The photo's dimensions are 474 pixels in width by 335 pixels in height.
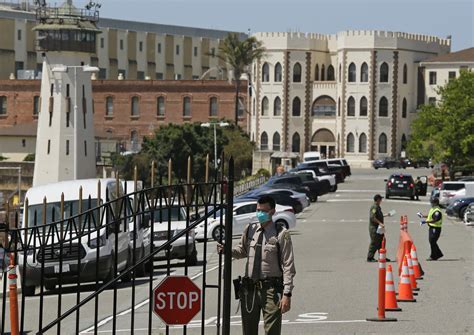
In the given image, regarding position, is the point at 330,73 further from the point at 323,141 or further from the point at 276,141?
the point at 276,141

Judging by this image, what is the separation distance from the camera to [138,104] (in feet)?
444

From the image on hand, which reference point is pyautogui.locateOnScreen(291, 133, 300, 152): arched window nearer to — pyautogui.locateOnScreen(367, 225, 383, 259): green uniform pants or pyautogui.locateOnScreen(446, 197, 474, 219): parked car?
pyautogui.locateOnScreen(446, 197, 474, 219): parked car

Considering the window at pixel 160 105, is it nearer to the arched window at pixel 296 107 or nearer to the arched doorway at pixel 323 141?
the arched window at pixel 296 107

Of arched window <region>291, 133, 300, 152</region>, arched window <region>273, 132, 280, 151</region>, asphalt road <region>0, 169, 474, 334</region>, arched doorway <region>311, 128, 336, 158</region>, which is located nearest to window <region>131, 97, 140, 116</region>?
arched window <region>273, 132, 280, 151</region>

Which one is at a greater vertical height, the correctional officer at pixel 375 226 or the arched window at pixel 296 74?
the arched window at pixel 296 74

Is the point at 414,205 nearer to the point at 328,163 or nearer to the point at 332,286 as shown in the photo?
the point at 328,163

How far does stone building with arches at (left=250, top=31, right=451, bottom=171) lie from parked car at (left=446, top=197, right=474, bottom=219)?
77.3m

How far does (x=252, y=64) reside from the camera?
5364 inches

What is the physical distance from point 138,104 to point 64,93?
2147 inches

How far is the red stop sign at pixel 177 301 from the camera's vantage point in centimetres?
1232

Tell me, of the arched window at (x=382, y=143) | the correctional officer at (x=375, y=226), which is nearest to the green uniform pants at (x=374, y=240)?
the correctional officer at (x=375, y=226)

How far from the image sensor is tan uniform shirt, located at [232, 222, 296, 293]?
46.7 feet

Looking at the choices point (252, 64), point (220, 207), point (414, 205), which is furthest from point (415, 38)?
point (220, 207)

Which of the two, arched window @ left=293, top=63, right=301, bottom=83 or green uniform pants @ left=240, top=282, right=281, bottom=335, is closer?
green uniform pants @ left=240, top=282, right=281, bottom=335
